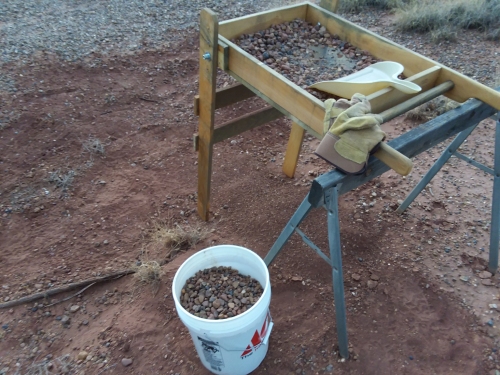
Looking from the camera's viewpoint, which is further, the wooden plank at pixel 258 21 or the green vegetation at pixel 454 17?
the green vegetation at pixel 454 17

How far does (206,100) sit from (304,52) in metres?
0.57

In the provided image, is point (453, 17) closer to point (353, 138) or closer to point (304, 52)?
point (304, 52)

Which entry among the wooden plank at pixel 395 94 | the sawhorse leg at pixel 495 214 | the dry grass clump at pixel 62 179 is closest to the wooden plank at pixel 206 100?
the wooden plank at pixel 395 94

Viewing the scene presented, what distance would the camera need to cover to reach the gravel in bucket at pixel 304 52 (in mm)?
1998

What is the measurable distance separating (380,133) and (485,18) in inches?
190

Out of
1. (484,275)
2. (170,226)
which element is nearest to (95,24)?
(170,226)

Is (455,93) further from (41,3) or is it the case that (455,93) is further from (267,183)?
(41,3)

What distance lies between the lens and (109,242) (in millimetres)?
2693

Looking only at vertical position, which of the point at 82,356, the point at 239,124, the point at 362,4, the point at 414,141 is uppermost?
the point at 414,141

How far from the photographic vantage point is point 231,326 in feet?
5.34

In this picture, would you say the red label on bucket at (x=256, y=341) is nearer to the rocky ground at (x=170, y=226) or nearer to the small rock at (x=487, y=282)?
the rocky ground at (x=170, y=226)

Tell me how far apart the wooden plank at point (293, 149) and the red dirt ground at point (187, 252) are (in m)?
0.09

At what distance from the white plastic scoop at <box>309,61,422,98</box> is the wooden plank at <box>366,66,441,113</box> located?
0.05 meters

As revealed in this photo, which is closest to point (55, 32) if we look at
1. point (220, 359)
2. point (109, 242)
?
point (109, 242)
